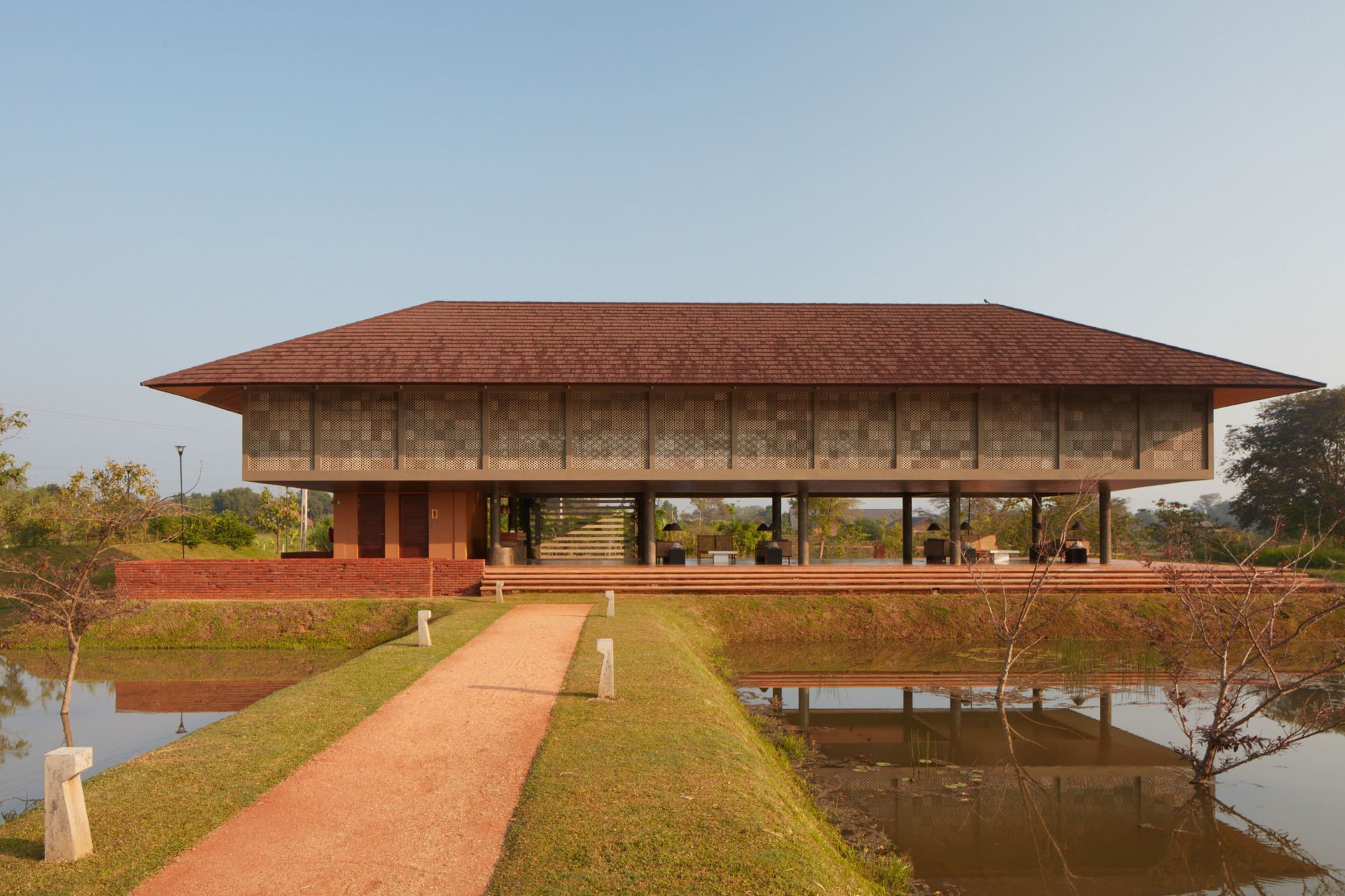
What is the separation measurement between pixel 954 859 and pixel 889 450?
14973 mm

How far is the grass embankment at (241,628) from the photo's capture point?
17.2 m

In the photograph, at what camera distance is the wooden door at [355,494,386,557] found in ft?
74.1

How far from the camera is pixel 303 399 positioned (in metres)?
20.7

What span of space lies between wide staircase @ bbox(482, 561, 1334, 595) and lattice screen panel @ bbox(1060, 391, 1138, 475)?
3.07 m

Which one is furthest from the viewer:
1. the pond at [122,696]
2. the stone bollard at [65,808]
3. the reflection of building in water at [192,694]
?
the reflection of building in water at [192,694]

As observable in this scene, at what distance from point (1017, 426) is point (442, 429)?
14.9 metres

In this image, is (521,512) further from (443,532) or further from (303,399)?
(303,399)

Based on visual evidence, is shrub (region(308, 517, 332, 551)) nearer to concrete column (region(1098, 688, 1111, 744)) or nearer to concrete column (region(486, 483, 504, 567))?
concrete column (region(486, 483, 504, 567))

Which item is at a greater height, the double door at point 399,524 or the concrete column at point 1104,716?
the double door at point 399,524

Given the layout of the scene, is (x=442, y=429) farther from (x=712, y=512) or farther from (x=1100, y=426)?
(x=712, y=512)

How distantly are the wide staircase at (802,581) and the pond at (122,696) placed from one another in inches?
208

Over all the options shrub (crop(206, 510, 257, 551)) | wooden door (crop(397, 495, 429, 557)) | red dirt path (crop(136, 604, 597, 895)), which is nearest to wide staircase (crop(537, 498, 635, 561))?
wooden door (crop(397, 495, 429, 557))

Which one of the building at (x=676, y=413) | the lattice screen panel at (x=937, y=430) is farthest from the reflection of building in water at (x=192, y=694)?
the lattice screen panel at (x=937, y=430)

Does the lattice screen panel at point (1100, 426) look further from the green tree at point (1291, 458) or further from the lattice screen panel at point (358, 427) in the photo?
the green tree at point (1291, 458)
